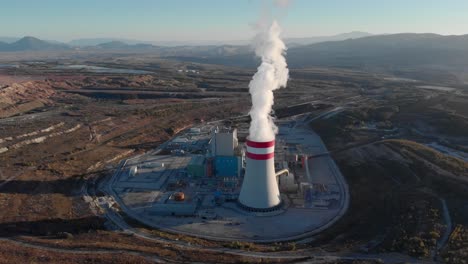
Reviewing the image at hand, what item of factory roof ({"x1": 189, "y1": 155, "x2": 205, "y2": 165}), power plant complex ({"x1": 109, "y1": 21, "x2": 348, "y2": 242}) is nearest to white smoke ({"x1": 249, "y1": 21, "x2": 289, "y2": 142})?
power plant complex ({"x1": 109, "y1": 21, "x2": 348, "y2": 242})

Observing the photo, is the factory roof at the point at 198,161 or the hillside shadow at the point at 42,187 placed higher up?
the factory roof at the point at 198,161

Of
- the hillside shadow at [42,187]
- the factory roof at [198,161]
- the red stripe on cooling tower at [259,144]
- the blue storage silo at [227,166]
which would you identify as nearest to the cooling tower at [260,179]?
the red stripe on cooling tower at [259,144]

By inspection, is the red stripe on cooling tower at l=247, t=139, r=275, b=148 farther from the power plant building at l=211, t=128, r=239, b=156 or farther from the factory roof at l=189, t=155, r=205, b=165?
the factory roof at l=189, t=155, r=205, b=165

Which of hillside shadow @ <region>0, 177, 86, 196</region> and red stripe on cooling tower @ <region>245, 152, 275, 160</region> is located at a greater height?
red stripe on cooling tower @ <region>245, 152, 275, 160</region>

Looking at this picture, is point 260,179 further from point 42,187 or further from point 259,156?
point 42,187

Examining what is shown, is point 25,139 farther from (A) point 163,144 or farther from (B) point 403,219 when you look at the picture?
(B) point 403,219

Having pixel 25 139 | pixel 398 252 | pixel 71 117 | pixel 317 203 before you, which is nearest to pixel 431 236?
pixel 398 252

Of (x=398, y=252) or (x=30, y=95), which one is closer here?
(x=398, y=252)

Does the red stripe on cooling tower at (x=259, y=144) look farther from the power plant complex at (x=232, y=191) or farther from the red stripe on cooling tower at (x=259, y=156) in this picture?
the red stripe on cooling tower at (x=259, y=156)
